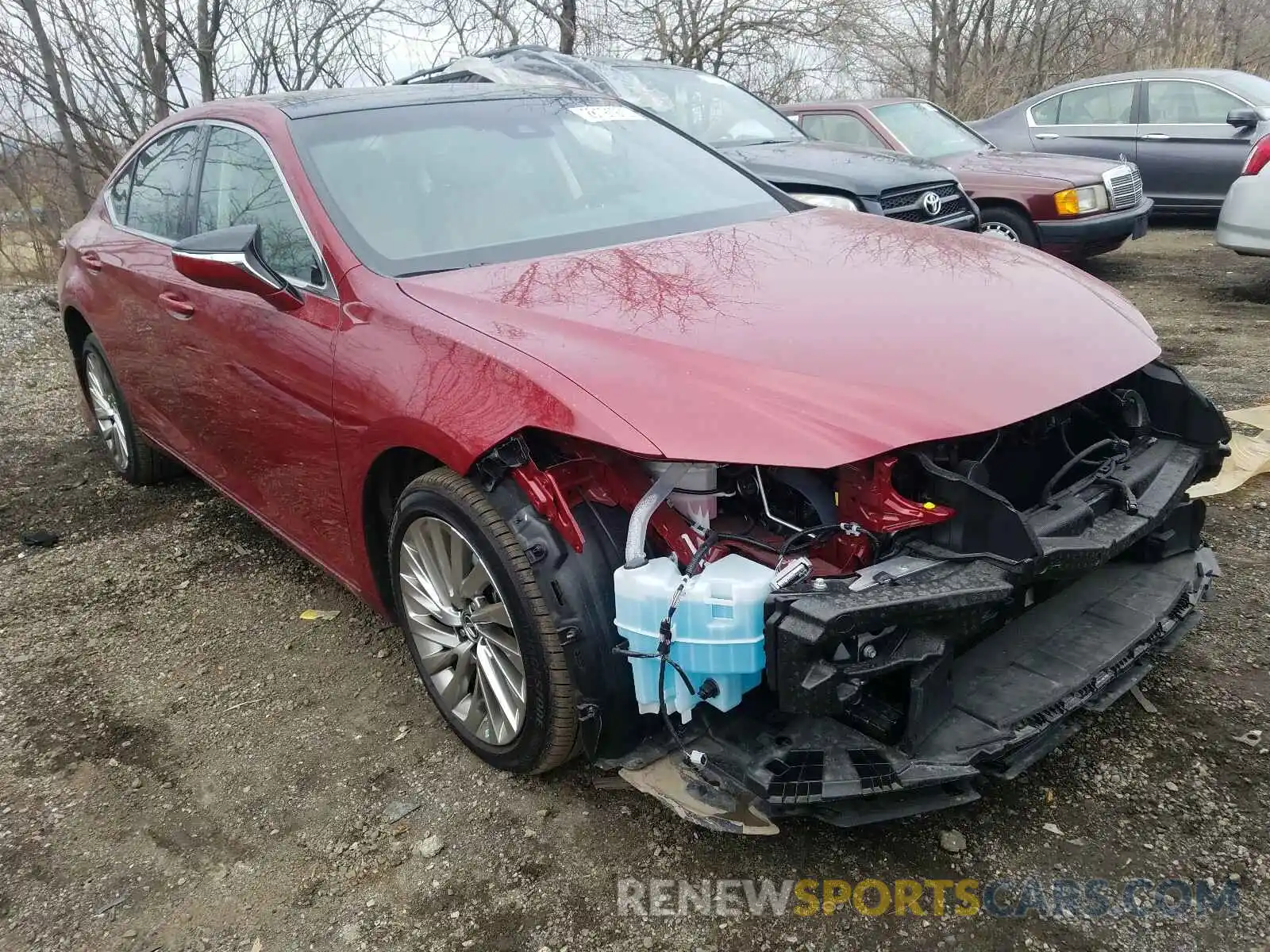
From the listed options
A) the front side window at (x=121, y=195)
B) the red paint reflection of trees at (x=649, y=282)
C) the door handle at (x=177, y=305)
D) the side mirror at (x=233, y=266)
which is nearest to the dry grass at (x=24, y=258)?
the front side window at (x=121, y=195)

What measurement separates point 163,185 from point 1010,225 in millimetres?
6213

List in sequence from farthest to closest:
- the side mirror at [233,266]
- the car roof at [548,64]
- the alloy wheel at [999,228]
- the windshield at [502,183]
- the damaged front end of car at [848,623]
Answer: the alloy wheel at [999,228], the car roof at [548,64], the windshield at [502,183], the side mirror at [233,266], the damaged front end of car at [848,623]

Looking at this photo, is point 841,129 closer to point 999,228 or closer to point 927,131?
point 927,131

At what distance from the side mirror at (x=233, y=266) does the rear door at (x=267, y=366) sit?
0.05 meters

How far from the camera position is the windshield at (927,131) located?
849 cm

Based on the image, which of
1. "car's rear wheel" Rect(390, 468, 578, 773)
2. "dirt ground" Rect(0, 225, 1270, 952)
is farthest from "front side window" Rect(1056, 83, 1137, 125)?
"car's rear wheel" Rect(390, 468, 578, 773)

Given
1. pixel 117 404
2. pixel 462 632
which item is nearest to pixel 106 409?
pixel 117 404

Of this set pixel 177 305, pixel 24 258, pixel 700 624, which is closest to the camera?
pixel 700 624

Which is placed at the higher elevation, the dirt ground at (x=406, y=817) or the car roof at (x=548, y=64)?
the car roof at (x=548, y=64)

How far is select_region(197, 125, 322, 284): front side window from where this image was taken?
2.87 meters

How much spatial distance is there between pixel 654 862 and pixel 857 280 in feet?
5.05

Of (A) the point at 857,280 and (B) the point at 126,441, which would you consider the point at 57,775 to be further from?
(A) the point at 857,280

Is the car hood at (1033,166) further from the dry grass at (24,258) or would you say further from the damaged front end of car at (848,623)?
the dry grass at (24,258)

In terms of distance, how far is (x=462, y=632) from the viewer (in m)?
2.55
